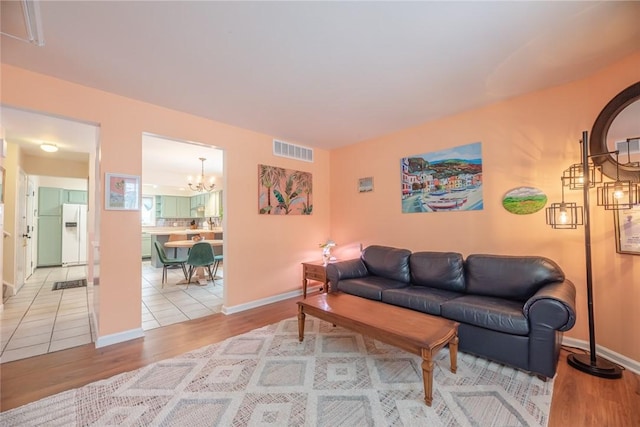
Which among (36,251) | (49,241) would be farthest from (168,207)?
(36,251)

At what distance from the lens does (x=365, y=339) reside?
260cm

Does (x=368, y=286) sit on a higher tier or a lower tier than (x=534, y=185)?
lower

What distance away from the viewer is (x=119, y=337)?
2.64 metres

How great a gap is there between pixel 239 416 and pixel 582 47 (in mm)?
3594

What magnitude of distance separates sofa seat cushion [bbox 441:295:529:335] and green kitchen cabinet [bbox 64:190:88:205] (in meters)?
8.74

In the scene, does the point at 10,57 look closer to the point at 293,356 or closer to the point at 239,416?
the point at 239,416

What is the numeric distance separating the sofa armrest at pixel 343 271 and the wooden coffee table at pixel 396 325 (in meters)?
0.69

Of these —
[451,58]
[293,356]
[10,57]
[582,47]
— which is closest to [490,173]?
[582,47]

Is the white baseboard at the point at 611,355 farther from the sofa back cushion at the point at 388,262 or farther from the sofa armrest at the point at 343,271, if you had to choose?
the sofa armrest at the point at 343,271

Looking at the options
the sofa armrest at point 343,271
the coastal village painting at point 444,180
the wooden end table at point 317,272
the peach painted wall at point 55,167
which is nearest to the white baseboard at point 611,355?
the coastal village painting at point 444,180

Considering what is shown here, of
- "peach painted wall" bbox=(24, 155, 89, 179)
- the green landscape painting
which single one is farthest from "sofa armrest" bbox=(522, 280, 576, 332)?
"peach painted wall" bbox=(24, 155, 89, 179)

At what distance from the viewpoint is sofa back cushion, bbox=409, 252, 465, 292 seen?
2.82 meters

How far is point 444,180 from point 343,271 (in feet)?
5.81

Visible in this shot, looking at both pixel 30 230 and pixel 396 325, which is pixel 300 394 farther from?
pixel 30 230
